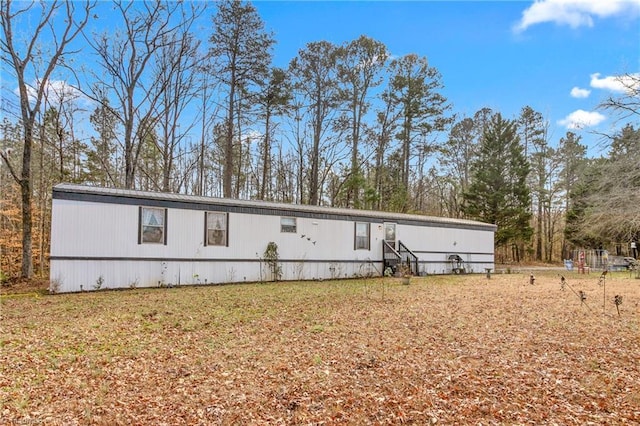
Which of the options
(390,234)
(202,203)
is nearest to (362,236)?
(390,234)

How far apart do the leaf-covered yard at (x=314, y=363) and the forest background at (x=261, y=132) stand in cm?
391

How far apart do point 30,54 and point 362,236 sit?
12414 mm

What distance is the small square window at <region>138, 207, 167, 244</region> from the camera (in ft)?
33.8

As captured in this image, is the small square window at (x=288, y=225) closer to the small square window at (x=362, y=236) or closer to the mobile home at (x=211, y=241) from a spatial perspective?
the mobile home at (x=211, y=241)

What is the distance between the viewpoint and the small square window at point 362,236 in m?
14.3

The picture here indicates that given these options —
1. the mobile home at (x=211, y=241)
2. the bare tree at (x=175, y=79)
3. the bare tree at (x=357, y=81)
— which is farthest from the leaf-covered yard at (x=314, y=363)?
the bare tree at (x=357, y=81)

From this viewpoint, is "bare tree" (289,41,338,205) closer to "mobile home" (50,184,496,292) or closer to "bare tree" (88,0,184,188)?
"bare tree" (88,0,184,188)

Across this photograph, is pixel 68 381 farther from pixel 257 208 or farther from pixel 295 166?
pixel 295 166

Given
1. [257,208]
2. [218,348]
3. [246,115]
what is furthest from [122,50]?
[218,348]

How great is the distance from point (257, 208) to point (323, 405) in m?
9.07

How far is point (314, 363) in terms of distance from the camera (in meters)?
4.48

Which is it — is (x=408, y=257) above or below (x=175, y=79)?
below

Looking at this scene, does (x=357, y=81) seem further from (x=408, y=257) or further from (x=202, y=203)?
(x=202, y=203)

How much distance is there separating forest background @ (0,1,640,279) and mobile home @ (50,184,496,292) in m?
3.27
